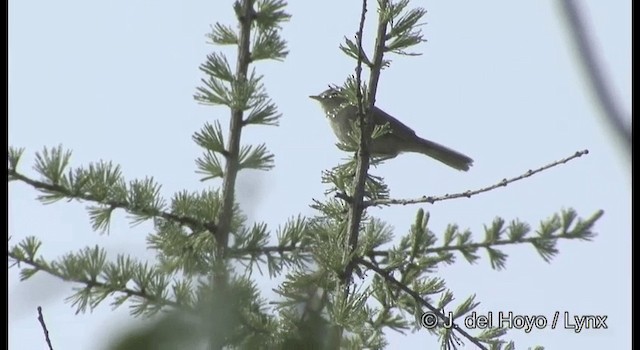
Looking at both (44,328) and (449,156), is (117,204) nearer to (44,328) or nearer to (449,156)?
(44,328)

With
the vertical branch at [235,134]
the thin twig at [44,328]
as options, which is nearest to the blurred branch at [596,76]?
the thin twig at [44,328]

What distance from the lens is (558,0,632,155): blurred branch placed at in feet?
2.52

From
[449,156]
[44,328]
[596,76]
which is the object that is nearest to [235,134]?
[44,328]

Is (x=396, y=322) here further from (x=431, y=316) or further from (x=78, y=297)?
(x=78, y=297)

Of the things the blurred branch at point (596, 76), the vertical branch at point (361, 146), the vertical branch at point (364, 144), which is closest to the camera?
the blurred branch at point (596, 76)

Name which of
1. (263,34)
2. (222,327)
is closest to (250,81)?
(263,34)

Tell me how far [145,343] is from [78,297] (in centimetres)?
176

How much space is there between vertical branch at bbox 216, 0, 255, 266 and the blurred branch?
206 centimetres

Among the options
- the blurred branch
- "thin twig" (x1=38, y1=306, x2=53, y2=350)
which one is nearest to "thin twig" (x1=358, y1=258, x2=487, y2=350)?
"thin twig" (x1=38, y1=306, x2=53, y2=350)

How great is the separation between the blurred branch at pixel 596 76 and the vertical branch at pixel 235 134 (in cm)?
206

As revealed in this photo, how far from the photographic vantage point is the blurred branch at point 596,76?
0.77 metres

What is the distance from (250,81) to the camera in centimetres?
315

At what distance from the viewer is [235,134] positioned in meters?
3.15

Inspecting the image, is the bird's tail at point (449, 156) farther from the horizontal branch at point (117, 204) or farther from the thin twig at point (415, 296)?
the horizontal branch at point (117, 204)
